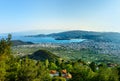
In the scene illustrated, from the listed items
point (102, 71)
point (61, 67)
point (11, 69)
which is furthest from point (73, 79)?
→ point (61, 67)

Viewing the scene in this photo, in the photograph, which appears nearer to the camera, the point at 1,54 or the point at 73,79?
the point at 1,54

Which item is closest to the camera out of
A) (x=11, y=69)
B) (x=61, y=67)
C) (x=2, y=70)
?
(x=2, y=70)

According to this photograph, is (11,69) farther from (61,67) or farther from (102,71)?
(61,67)

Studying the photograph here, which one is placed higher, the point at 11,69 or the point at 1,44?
the point at 1,44

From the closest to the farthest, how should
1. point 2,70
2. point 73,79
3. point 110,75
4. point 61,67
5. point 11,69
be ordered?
point 2,70, point 11,69, point 110,75, point 73,79, point 61,67

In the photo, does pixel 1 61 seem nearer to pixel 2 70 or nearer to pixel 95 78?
pixel 2 70

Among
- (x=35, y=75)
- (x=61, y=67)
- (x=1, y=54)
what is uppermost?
(x=1, y=54)

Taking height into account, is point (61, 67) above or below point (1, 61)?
below

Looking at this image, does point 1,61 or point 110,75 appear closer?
point 1,61

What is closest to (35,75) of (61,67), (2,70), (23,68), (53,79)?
(23,68)
